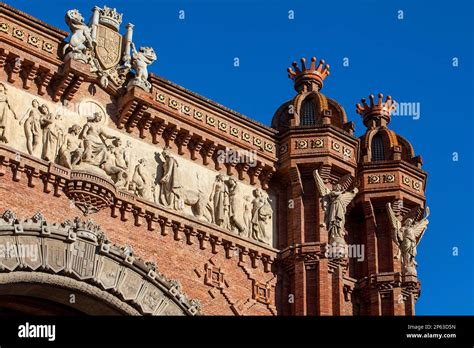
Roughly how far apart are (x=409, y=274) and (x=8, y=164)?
321 inches

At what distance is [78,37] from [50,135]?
1.93 m

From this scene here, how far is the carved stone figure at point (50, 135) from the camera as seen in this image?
21297 millimetres

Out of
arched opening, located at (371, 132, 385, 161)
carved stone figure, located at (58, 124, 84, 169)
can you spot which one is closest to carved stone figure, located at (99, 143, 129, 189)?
carved stone figure, located at (58, 124, 84, 169)

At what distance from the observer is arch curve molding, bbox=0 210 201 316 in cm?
2003

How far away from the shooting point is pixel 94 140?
71.7ft

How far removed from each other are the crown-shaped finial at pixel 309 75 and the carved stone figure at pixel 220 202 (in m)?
3.20

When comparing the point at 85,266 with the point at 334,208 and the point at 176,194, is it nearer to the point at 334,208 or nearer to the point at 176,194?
the point at 176,194

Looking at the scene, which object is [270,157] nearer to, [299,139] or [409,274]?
[299,139]

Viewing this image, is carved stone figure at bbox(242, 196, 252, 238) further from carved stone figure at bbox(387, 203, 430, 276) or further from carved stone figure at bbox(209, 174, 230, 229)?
carved stone figure at bbox(387, 203, 430, 276)

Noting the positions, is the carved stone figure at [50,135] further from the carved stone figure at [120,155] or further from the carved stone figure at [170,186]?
the carved stone figure at [170,186]

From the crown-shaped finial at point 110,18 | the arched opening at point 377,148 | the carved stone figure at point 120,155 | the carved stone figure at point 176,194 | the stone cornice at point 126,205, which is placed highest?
the crown-shaped finial at point 110,18

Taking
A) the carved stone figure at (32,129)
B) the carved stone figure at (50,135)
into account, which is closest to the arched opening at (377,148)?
the carved stone figure at (50,135)

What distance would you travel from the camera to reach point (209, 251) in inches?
898

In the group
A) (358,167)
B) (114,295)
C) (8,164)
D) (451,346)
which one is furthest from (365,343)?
(358,167)
